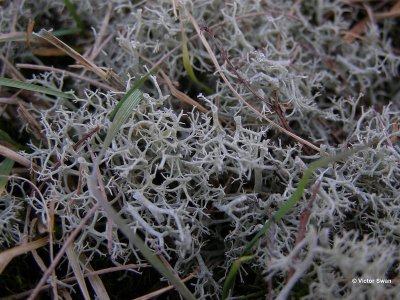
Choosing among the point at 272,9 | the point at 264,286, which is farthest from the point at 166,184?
the point at 272,9

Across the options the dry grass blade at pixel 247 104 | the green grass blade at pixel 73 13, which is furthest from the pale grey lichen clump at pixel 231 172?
the green grass blade at pixel 73 13

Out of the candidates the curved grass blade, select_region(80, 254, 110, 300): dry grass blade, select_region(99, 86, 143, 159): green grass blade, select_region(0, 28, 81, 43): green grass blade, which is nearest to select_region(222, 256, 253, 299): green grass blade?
select_region(80, 254, 110, 300): dry grass blade

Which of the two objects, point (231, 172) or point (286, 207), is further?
point (231, 172)

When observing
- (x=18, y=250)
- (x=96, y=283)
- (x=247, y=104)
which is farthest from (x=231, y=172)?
(x=18, y=250)

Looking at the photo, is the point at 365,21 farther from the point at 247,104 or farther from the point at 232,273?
the point at 232,273

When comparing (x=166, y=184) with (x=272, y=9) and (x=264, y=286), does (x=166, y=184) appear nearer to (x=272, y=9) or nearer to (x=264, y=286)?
(x=264, y=286)

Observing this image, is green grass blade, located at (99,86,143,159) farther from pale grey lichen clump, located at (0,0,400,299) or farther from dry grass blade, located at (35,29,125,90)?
dry grass blade, located at (35,29,125,90)
